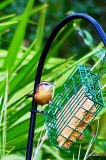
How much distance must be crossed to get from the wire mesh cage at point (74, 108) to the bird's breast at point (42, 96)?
0.07 metres

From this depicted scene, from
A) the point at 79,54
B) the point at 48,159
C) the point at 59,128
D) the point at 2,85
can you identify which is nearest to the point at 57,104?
the point at 59,128

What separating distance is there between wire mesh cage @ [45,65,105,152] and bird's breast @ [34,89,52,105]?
0.22 feet

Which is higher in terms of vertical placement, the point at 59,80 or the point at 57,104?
the point at 59,80

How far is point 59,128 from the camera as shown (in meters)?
1.76

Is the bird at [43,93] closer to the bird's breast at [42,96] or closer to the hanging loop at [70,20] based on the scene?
the bird's breast at [42,96]

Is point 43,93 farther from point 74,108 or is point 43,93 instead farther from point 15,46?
point 15,46

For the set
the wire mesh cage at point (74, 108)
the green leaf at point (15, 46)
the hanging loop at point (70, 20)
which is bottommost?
the wire mesh cage at point (74, 108)

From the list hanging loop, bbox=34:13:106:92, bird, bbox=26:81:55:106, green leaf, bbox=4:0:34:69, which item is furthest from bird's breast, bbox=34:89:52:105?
green leaf, bbox=4:0:34:69

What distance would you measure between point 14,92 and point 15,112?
0.29 feet

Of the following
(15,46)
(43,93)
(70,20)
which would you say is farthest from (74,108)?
(15,46)

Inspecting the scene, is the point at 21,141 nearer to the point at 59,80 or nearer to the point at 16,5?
the point at 59,80

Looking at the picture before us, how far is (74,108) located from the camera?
1.69m

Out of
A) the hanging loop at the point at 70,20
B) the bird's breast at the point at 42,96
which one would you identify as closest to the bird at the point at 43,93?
the bird's breast at the point at 42,96

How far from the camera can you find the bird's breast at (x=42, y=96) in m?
1.70
